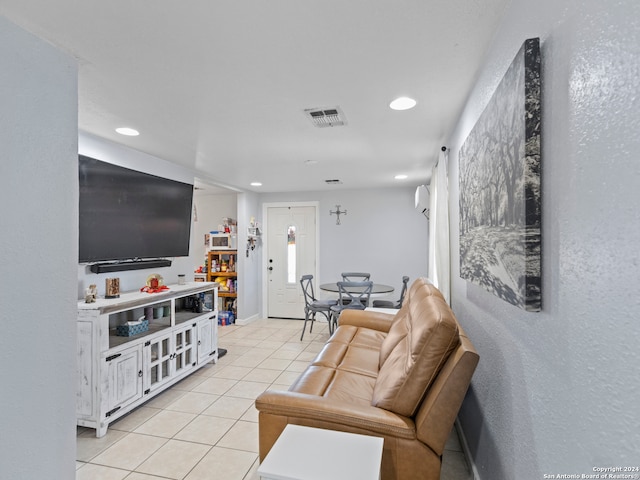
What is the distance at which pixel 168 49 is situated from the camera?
5.38 feet

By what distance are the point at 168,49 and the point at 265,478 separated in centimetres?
187

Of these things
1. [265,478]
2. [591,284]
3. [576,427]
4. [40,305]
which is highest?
[591,284]

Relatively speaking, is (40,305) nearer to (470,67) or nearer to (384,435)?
(384,435)

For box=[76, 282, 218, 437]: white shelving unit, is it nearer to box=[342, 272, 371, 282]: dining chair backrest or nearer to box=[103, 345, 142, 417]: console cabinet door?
box=[103, 345, 142, 417]: console cabinet door

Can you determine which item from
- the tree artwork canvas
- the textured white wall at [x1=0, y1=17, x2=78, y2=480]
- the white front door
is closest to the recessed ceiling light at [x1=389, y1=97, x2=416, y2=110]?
the tree artwork canvas

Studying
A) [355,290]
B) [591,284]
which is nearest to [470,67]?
[591,284]

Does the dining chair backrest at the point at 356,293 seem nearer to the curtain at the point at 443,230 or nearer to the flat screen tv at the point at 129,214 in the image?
the curtain at the point at 443,230

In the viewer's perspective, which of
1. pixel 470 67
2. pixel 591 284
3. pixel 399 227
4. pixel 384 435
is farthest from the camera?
pixel 399 227

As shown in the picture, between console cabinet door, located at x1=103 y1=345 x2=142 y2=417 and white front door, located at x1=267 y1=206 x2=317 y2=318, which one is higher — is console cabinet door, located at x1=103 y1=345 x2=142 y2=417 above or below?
below

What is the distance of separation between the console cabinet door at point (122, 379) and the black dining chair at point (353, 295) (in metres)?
2.34

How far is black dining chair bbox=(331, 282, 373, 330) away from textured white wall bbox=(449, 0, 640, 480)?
128 inches

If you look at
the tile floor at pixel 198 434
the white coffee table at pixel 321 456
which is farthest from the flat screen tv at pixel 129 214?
the white coffee table at pixel 321 456

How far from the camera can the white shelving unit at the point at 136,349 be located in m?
2.51

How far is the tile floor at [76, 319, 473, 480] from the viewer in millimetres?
2096
